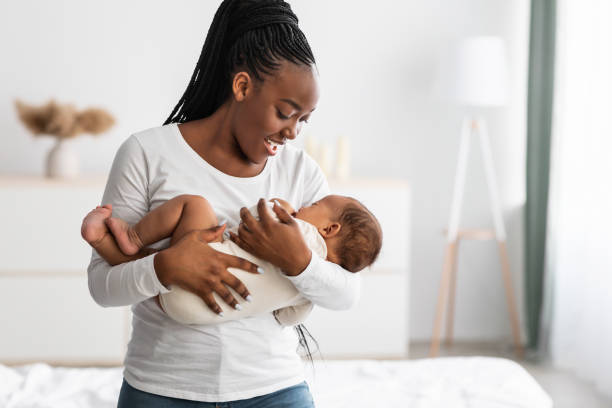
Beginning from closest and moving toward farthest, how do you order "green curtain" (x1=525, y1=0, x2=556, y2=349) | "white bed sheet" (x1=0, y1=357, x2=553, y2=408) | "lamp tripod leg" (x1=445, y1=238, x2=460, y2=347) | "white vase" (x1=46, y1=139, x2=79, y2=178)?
"white bed sheet" (x1=0, y1=357, x2=553, y2=408) < "white vase" (x1=46, y1=139, x2=79, y2=178) < "green curtain" (x1=525, y1=0, x2=556, y2=349) < "lamp tripod leg" (x1=445, y1=238, x2=460, y2=347)

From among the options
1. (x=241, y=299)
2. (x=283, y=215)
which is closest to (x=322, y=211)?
(x=283, y=215)

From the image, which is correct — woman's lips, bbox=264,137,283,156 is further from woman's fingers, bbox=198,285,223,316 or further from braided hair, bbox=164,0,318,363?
woman's fingers, bbox=198,285,223,316

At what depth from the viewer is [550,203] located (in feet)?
12.4

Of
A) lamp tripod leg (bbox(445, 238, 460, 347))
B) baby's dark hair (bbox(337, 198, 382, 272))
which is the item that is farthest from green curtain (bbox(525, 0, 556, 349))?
baby's dark hair (bbox(337, 198, 382, 272))

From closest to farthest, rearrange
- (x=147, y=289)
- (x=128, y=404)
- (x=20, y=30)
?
(x=147, y=289) → (x=128, y=404) → (x=20, y=30)

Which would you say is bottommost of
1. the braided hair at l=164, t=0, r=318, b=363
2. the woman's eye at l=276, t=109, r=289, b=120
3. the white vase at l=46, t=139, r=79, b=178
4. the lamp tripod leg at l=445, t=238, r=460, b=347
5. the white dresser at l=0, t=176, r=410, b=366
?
the lamp tripod leg at l=445, t=238, r=460, b=347

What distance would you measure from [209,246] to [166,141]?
0.23 meters

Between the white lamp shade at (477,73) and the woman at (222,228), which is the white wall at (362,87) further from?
the woman at (222,228)

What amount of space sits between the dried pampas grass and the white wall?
0.31m

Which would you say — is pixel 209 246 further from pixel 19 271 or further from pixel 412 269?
pixel 412 269

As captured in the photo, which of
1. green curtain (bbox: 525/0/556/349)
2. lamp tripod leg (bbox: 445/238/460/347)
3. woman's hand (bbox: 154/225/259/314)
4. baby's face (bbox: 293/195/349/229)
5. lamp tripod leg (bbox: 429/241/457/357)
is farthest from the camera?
lamp tripod leg (bbox: 445/238/460/347)

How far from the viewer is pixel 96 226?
4.06 feet

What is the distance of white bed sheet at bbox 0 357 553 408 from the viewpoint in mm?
1879

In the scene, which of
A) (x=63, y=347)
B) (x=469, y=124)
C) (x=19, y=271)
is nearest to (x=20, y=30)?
(x=19, y=271)
